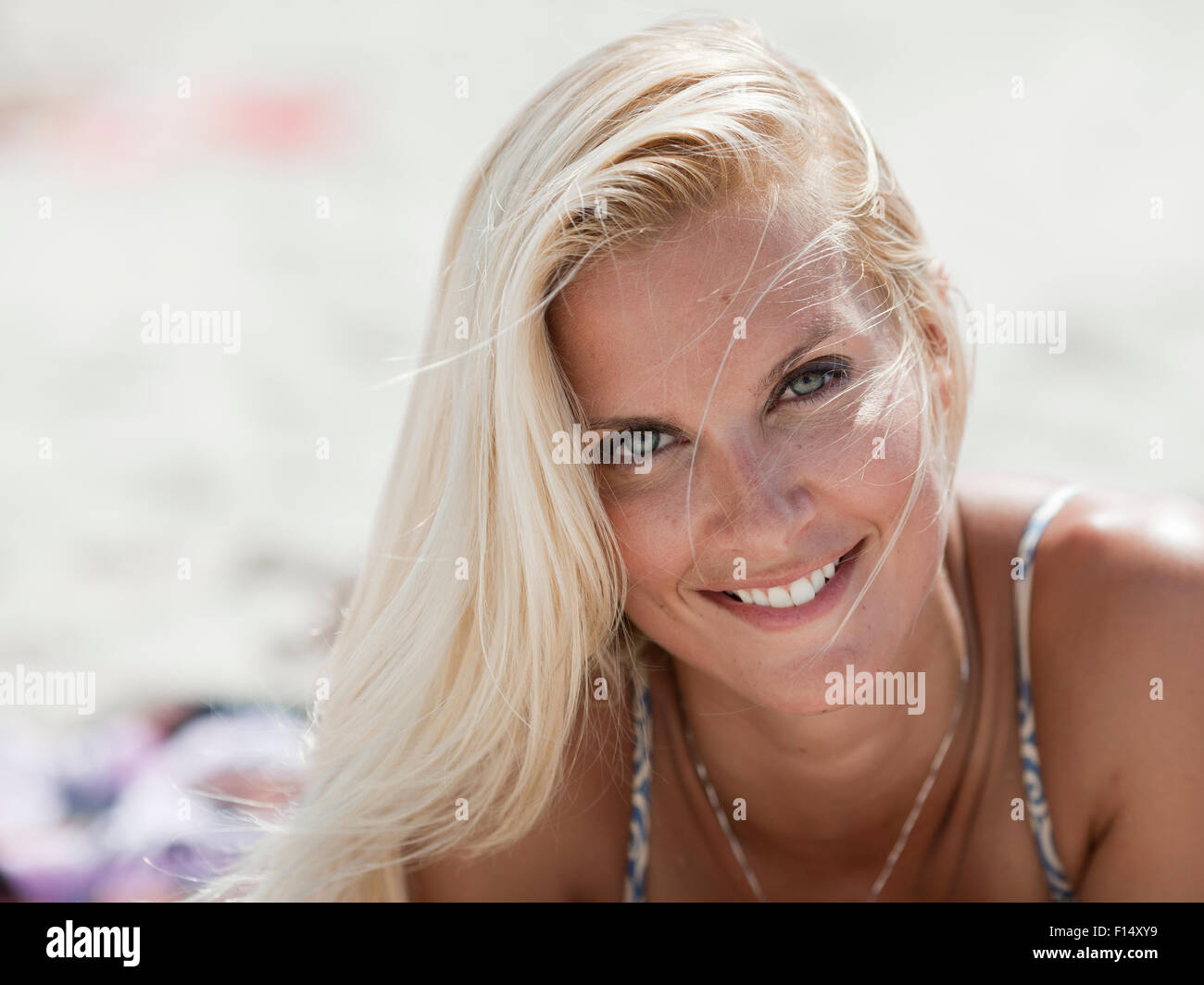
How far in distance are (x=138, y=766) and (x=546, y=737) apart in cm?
135

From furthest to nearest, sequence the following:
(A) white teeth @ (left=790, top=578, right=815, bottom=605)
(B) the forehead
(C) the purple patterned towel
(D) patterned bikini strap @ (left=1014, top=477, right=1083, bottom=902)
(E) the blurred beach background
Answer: (E) the blurred beach background, (C) the purple patterned towel, (D) patterned bikini strap @ (left=1014, top=477, right=1083, bottom=902), (A) white teeth @ (left=790, top=578, right=815, bottom=605), (B) the forehead

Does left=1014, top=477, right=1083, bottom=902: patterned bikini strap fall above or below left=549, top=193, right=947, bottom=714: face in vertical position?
below

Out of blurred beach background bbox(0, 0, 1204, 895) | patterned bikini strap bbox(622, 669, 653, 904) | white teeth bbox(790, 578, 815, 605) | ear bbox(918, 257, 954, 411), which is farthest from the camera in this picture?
blurred beach background bbox(0, 0, 1204, 895)

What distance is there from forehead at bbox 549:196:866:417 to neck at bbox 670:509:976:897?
0.59 metres

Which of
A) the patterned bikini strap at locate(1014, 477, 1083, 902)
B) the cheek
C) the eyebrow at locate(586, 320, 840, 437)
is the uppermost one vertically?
the eyebrow at locate(586, 320, 840, 437)

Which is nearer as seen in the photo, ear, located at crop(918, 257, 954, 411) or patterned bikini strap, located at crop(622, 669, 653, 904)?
ear, located at crop(918, 257, 954, 411)

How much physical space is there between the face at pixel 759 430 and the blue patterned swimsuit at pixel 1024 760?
34 cm

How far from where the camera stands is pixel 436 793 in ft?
6.13

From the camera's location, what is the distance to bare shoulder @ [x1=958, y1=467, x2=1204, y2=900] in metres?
1.71

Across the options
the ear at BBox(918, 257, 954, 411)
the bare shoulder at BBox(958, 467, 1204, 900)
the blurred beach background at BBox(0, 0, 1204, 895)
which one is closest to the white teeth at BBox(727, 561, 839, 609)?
the ear at BBox(918, 257, 954, 411)

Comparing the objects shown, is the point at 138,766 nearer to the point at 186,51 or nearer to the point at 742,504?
the point at 742,504

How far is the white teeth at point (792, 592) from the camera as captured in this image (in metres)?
1.64

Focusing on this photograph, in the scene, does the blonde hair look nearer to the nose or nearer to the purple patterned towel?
the nose

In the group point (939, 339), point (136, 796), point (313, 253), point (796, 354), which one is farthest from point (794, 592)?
point (313, 253)
